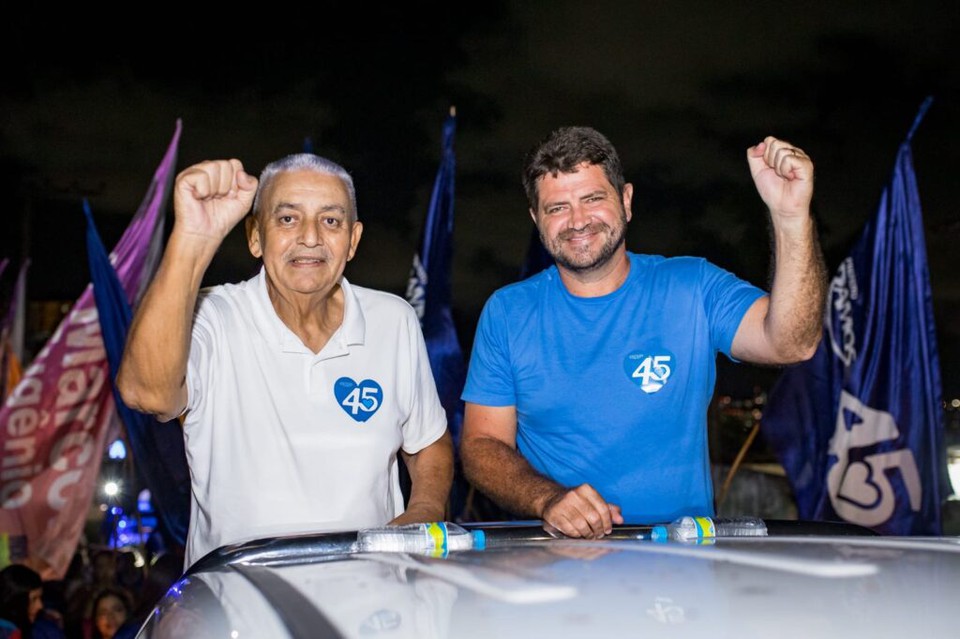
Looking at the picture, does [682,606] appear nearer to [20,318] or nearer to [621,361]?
[621,361]

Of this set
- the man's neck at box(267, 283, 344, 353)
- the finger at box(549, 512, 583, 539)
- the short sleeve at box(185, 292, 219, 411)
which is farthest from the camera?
the man's neck at box(267, 283, 344, 353)

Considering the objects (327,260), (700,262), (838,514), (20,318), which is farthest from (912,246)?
(20,318)

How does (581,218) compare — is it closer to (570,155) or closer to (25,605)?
(570,155)

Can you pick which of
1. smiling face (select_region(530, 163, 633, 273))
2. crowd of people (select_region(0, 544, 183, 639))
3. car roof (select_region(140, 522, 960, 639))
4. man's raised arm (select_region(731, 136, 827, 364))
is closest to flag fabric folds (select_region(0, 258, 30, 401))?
crowd of people (select_region(0, 544, 183, 639))

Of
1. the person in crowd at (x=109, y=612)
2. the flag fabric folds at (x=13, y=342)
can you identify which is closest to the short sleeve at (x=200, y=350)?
the person in crowd at (x=109, y=612)

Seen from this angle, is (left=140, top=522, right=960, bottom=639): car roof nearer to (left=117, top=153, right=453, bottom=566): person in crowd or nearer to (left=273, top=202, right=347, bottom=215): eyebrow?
(left=117, top=153, right=453, bottom=566): person in crowd

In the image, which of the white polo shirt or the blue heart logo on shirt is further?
the blue heart logo on shirt

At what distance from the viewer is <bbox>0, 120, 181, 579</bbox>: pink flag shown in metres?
8.95

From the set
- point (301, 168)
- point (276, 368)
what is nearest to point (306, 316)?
point (276, 368)

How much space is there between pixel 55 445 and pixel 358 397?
7.45 meters

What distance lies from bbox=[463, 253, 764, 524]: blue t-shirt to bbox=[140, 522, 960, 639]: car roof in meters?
1.21

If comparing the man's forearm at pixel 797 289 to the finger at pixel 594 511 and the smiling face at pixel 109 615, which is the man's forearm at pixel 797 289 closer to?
the finger at pixel 594 511

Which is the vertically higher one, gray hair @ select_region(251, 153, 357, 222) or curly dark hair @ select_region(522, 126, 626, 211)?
curly dark hair @ select_region(522, 126, 626, 211)

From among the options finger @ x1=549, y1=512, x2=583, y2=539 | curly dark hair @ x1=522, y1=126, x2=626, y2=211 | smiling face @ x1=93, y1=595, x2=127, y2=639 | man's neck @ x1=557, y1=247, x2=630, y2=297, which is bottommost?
smiling face @ x1=93, y1=595, x2=127, y2=639
